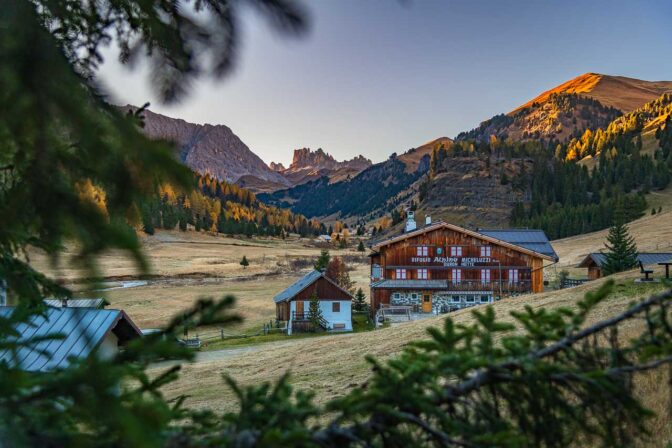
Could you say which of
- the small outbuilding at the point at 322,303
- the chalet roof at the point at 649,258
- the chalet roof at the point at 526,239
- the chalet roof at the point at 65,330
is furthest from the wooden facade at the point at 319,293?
the chalet roof at the point at 65,330

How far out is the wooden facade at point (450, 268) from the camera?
38.4 m

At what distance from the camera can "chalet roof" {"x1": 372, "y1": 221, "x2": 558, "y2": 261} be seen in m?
38.4

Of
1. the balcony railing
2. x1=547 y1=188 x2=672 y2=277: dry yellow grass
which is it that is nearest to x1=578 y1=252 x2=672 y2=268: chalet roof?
the balcony railing

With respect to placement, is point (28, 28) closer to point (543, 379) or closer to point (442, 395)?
point (442, 395)

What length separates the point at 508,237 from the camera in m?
41.6

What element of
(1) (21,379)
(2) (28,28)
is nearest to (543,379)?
(1) (21,379)

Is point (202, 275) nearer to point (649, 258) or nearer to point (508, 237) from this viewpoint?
point (508, 237)

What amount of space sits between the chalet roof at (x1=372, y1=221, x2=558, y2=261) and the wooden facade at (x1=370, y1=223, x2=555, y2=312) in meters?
0.08

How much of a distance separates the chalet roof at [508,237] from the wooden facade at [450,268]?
8cm

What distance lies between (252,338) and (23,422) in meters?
33.8

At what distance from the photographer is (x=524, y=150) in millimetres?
149750

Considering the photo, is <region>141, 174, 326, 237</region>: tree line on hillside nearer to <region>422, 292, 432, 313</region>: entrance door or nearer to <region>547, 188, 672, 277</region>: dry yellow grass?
<region>547, 188, 672, 277</region>: dry yellow grass

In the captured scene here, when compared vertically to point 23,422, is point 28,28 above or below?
above

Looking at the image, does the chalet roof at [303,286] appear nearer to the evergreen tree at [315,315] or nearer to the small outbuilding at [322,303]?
the small outbuilding at [322,303]
